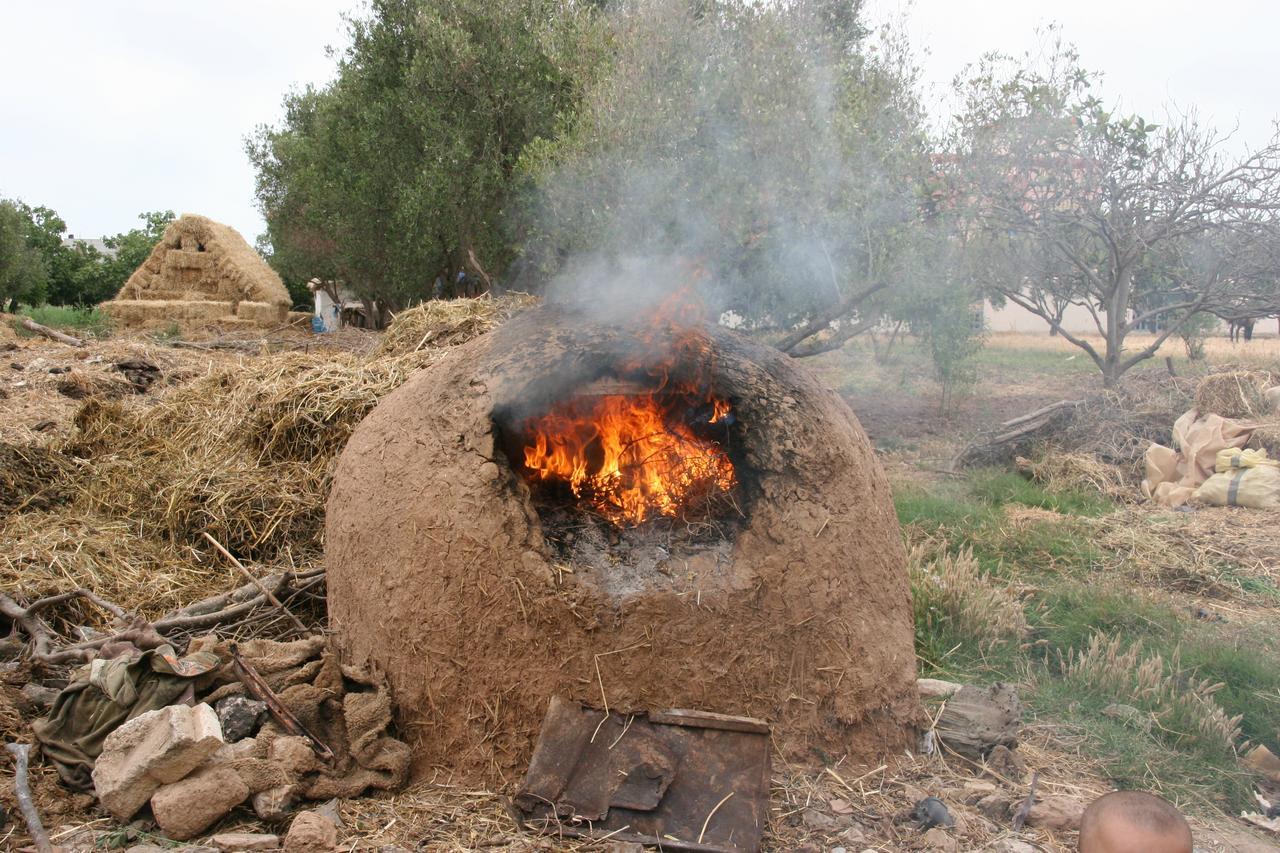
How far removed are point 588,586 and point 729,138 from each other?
6.49m

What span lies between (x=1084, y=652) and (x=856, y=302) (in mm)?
5941

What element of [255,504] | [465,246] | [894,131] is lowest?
[255,504]

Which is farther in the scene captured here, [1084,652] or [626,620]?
[1084,652]

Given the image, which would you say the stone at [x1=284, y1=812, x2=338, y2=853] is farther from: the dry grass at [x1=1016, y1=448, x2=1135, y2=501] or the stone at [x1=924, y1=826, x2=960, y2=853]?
the dry grass at [x1=1016, y1=448, x2=1135, y2=501]

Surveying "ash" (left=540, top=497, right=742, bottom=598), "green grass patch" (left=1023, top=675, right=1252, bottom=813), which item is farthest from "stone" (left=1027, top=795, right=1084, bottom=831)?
"ash" (left=540, top=497, right=742, bottom=598)

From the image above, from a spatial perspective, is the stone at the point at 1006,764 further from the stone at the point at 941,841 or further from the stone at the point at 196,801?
the stone at the point at 196,801

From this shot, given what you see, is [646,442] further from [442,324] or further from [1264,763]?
[442,324]

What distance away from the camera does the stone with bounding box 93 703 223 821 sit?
9.53 ft

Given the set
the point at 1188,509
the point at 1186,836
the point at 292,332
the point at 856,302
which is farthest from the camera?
the point at 292,332

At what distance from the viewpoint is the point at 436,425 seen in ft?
12.0

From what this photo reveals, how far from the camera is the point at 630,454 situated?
385 centimetres

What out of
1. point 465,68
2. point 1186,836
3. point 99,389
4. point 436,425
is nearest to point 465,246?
point 465,68

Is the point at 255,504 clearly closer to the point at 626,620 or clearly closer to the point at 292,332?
the point at 626,620

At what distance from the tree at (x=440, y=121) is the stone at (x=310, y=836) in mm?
7939
